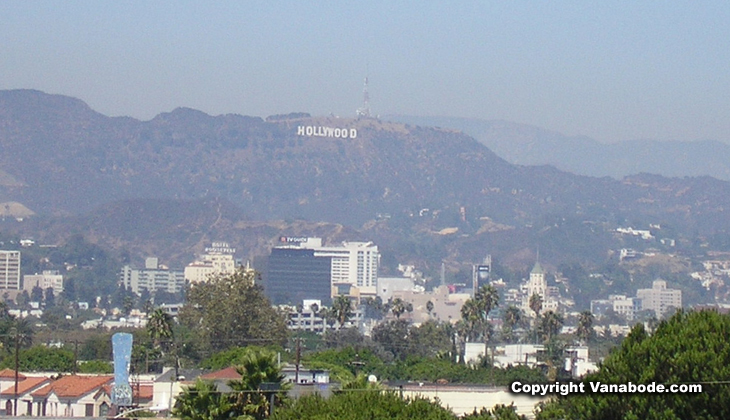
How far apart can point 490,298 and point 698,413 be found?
119 meters

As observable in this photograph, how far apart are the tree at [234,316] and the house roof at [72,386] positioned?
115ft

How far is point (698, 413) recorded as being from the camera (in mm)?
24734

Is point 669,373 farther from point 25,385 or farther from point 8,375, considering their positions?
point 8,375

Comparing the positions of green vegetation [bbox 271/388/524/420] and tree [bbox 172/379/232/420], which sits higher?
green vegetation [bbox 271/388/524/420]

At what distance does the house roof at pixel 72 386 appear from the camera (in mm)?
65062

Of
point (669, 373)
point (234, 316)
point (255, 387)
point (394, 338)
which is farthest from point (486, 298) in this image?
point (669, 373)

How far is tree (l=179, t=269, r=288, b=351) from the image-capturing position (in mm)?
105438

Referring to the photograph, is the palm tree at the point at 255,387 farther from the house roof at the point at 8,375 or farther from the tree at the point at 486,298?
the tree at the point at 486,298

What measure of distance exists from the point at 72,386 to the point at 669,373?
45651 mm

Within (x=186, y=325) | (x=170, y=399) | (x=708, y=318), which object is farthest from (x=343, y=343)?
(x=708, y=318)

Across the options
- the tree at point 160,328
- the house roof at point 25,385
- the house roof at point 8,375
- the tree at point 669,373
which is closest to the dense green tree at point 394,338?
the tree at point 160,328

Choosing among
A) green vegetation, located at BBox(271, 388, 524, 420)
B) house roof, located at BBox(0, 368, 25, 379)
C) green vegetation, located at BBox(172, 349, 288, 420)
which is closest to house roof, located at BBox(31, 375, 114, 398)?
house roof, located at BBox(0, 368, 25, 379)

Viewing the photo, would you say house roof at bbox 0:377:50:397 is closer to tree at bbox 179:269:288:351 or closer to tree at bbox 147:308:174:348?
tree at bbox 147:308:174:348

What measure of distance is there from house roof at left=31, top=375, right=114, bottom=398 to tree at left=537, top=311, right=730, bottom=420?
41563mm
